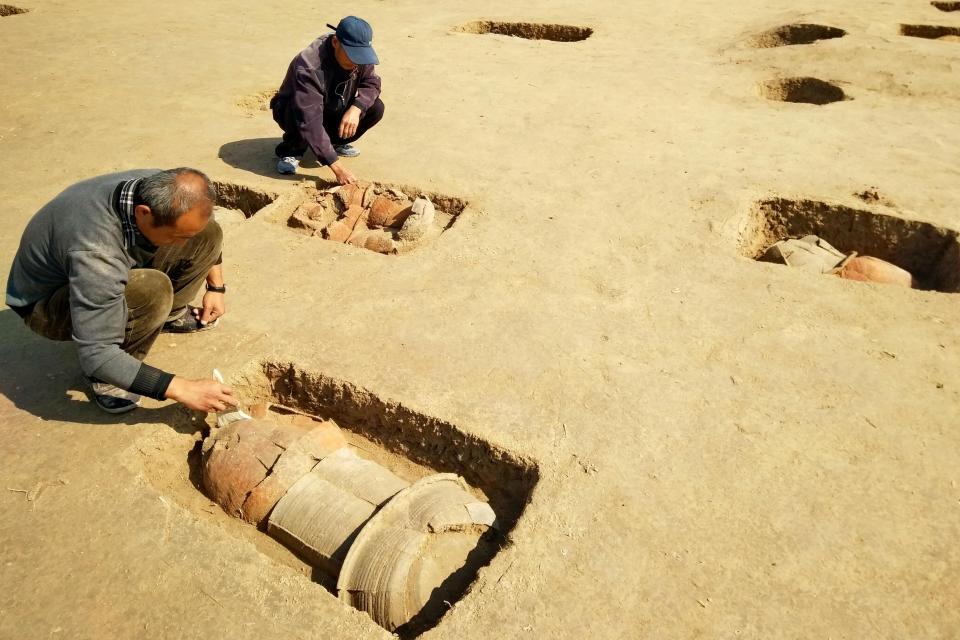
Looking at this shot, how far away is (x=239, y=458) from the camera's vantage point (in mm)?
2816

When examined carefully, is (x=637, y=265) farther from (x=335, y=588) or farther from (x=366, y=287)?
(x=335, y=588)

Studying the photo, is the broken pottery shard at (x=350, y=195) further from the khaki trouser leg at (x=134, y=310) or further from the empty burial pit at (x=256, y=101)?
the empty burial pit at (x=256, y=101)

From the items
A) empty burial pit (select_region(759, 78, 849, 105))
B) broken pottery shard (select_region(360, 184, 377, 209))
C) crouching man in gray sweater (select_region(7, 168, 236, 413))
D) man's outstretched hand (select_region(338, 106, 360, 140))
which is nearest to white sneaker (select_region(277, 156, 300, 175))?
man's outstretched hand (select_region(338, 106, 360, 140))

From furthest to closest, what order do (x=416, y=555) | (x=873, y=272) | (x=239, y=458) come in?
(x=873, y=272), (x=239, y=458), (x=416, y=555)

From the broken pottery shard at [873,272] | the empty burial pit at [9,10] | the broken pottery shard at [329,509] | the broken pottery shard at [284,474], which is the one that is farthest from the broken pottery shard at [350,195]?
the empty burial pit at [9,10]

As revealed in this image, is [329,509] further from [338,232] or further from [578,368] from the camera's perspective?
[338,232]

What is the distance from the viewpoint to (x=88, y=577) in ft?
7.70

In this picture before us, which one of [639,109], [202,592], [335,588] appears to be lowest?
[335,588]

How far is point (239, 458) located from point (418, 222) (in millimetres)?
2197

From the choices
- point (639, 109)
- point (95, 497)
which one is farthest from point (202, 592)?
point (639, 109)

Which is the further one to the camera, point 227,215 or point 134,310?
point 227,215

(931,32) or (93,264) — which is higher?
(93,264)

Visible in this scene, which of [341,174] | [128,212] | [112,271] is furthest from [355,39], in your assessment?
[112,271]

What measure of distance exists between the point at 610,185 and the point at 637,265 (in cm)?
113
